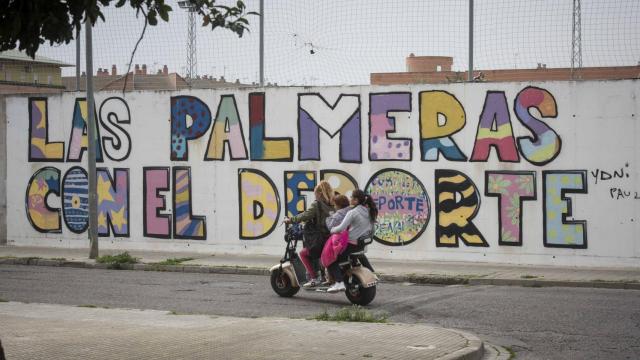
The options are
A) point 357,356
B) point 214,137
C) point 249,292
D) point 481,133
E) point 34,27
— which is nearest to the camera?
point 34,27

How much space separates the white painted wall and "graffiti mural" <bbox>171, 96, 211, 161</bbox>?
0.15m

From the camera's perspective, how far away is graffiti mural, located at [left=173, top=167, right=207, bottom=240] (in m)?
21.2

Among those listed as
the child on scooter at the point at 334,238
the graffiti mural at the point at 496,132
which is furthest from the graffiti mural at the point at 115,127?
the child on scooter at the point at 334,238

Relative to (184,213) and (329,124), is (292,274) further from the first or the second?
(184,213)

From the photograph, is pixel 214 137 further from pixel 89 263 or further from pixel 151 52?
pixel 89 263

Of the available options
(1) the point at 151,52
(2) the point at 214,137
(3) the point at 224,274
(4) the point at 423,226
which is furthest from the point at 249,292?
(1) the point at 151,52

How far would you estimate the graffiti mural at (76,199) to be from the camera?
22.4 m

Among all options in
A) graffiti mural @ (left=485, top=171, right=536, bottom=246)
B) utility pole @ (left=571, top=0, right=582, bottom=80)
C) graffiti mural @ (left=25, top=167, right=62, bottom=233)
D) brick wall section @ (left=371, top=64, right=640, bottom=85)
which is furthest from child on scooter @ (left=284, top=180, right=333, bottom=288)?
graffiti mural @ (left=25, top=167, right=62, bottom=233)

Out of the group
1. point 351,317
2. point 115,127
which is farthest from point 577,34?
point 115,127

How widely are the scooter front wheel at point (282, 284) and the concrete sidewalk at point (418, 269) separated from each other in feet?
9.84

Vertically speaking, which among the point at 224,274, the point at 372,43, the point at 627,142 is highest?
the point at 372,43

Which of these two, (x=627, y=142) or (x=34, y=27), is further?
(x=627, y=142)

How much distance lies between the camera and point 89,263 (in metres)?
19.3

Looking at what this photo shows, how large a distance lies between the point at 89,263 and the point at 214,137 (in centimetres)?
399
